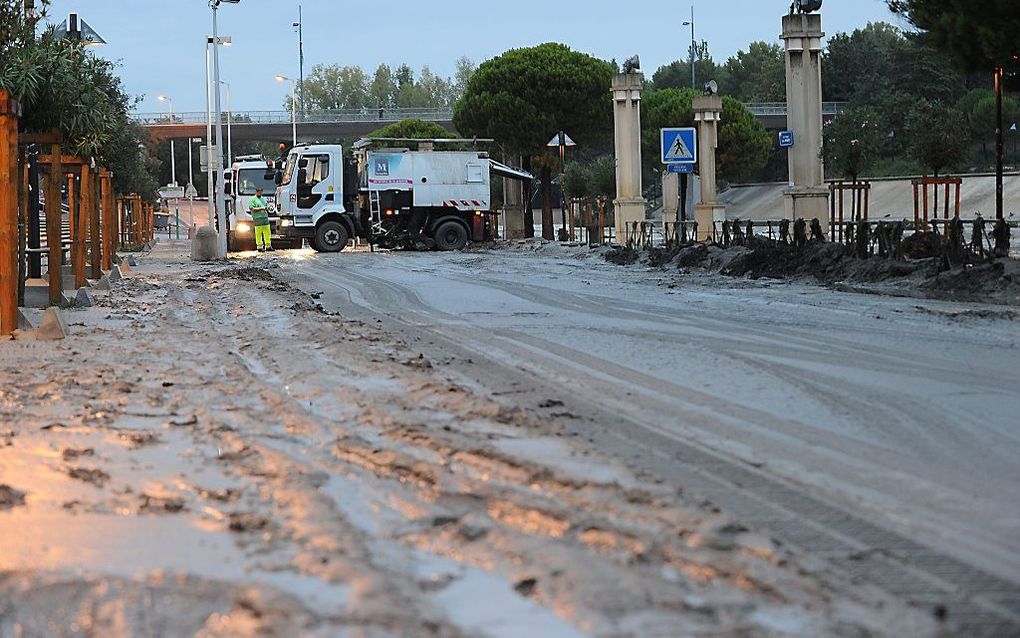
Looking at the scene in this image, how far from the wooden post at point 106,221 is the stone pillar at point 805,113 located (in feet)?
41.6

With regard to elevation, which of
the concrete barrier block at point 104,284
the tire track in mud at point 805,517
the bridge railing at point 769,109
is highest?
the bridge railing at point 769,109

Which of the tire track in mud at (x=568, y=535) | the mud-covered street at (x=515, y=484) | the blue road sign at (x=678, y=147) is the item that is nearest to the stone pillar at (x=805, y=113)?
the blue road sign at (x=678, y=147)

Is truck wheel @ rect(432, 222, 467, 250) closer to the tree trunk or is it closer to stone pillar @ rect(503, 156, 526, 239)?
the tree trunk

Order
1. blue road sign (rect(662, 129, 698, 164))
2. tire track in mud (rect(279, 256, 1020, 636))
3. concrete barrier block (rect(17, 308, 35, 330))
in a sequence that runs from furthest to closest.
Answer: blue road sign (rect(662, 129, 698, 164)) < concrete barrier block (rect(17, 308, 35, 330)) < tire track in mud (rect(279, 256, 1020, 636))

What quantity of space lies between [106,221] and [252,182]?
71.7 ft

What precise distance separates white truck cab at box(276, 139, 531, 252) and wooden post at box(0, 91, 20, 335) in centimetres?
2669

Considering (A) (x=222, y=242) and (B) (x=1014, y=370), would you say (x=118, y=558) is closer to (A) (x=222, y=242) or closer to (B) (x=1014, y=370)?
(B) (x=1014, y=370)

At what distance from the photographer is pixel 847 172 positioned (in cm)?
3183

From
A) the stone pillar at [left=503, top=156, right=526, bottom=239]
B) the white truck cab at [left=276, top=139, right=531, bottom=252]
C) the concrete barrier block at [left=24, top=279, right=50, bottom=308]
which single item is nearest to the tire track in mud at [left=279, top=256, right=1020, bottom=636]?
the concrete barrier block at [left=24, top=279, right=50, bottom=308]

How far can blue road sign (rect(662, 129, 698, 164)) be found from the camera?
93.7 ft

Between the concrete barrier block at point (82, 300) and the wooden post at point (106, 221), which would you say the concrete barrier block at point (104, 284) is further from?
the concrete barrier block at point (82, 300)

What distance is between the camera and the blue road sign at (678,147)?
28.5 m

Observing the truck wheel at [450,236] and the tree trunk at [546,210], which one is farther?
the tree trunk at [546,210]

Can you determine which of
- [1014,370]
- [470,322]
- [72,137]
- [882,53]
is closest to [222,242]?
[72,137]
